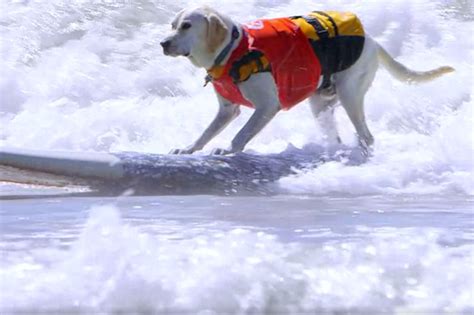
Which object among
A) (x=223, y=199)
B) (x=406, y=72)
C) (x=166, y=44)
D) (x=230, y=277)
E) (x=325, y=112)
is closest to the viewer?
(x=230, y=277)

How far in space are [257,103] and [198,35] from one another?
0.45 metres

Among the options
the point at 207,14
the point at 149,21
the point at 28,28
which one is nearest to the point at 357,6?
the point at 149,21

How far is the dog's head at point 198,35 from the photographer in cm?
578

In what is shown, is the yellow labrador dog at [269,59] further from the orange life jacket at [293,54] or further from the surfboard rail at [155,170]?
the surfboard rail at [155,170]

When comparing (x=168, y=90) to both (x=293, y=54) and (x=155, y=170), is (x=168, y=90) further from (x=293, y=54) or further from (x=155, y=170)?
(x=155, y=170)

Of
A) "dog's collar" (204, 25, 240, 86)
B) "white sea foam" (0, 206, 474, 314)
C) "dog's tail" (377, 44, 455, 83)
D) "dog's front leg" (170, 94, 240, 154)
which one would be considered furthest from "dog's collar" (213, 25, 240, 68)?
"white sea foam" (0, 206, 474, 314)

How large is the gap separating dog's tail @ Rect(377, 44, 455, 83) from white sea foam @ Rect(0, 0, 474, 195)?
356 mm

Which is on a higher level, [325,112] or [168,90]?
[325,112]

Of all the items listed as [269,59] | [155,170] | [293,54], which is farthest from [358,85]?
[155,170]

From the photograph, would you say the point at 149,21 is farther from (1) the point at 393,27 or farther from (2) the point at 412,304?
(2) the point at 412,304

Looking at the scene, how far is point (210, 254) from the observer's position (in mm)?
2871

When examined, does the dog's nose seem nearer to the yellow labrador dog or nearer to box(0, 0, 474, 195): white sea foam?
the yellow labrador dog

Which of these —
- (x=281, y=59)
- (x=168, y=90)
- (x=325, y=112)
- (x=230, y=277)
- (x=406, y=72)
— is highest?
(x=230, y=277)

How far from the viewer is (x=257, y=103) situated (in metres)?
5.82
